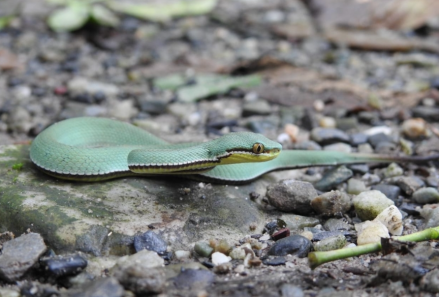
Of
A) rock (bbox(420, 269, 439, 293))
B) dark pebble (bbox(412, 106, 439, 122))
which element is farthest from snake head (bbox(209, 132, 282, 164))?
dark pebble (bbox(412, 106, 439, 122))

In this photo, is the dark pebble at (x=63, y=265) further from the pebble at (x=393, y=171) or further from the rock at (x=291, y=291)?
the pebble at (x=393, y=171)

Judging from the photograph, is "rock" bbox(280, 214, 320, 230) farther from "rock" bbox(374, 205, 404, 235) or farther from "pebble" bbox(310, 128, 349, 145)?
"pebble" bbox(310, 128, 349, 145)

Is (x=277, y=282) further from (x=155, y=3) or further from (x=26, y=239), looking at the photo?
(x=155, y=3)

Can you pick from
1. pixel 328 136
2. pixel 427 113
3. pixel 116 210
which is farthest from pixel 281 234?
pixel 427 113

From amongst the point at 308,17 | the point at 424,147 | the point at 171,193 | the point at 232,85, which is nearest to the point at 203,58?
the point at 232,85

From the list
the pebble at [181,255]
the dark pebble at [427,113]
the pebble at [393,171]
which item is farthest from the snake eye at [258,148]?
the dark pebble at [427,113]

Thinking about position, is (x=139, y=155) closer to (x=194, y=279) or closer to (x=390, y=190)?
(x=194, y=279)
